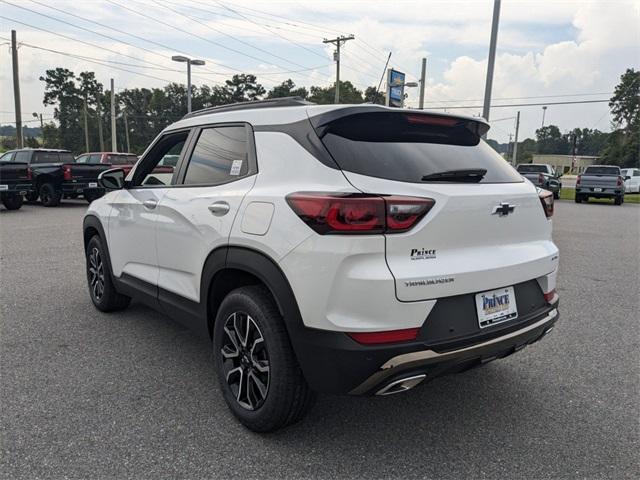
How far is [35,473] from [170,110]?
98.1m

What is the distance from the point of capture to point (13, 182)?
13938 mm

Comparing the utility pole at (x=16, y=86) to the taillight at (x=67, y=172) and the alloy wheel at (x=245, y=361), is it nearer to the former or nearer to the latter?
the taillight at (x=67, y=172)

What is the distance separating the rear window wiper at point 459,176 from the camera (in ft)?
8.10

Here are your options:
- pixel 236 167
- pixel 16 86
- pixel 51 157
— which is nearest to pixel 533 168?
pixel 51 157

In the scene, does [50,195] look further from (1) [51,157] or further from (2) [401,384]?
(2) [401,384]

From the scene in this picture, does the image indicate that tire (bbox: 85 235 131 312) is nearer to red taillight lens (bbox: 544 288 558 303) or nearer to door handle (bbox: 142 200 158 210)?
door handle (bbox: 142 200 158 210)

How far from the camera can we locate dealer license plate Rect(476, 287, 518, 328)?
8.04ft

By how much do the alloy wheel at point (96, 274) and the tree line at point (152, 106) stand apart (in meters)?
60.4

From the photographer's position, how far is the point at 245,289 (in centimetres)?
270

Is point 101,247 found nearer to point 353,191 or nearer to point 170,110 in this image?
point 353,191

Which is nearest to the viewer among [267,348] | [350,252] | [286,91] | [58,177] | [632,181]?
[350,252]

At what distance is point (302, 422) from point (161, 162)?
8.08 feet

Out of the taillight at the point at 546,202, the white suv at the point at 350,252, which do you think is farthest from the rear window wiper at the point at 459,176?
the taillight at the point at 546,202

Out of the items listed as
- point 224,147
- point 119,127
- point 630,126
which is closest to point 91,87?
point 119,127
